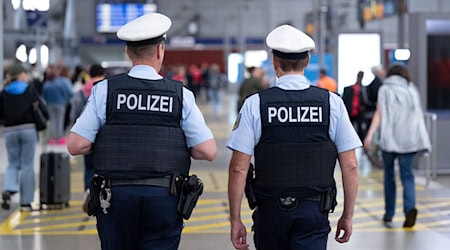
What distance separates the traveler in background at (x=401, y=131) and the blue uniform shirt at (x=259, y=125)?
5.27 m

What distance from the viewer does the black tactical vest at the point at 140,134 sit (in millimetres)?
5203

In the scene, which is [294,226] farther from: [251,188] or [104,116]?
[104,116]

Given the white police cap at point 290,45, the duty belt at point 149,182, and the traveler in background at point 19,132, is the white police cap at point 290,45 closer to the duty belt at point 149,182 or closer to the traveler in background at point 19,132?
the duty belt at point 149,182

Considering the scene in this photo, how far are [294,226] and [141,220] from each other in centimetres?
79

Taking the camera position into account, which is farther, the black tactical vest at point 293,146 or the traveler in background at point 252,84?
the traveler in background at point 252,84

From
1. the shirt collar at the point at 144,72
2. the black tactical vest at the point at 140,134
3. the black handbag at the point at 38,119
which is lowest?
the black handbag at the point at 38,119

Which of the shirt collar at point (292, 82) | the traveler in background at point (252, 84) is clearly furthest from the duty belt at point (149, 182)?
the traveler in background at point (252, 84)

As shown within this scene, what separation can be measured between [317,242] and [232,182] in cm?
55

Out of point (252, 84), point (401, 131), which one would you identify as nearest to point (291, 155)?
point (401, 131)

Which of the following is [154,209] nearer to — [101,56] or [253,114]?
[253,114]

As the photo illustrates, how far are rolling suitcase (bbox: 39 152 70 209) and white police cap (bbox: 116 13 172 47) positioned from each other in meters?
7.36

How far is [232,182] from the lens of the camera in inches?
212

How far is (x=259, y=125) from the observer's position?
17.5 ft

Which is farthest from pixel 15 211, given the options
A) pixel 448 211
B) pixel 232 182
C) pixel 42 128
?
pixel 232 182
